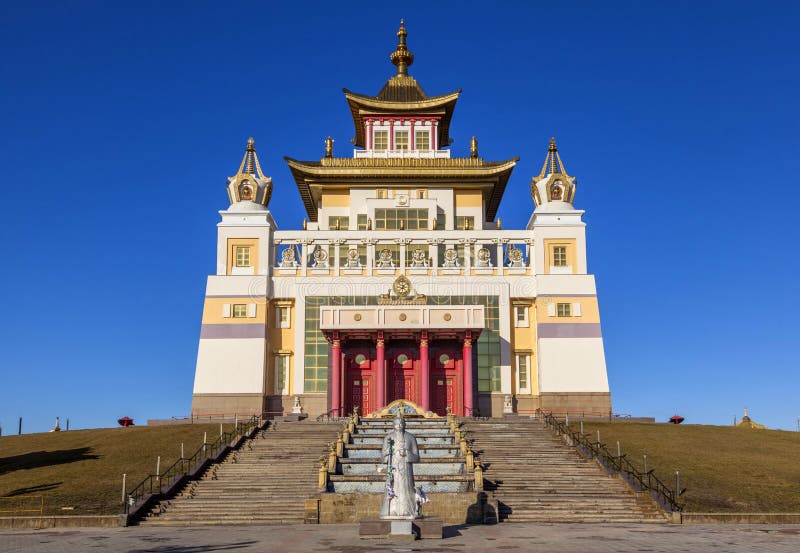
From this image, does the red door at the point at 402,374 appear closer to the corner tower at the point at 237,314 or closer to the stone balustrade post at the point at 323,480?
the corner tower at the point at 237,314

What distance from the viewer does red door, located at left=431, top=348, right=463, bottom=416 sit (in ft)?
159

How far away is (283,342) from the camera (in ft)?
170

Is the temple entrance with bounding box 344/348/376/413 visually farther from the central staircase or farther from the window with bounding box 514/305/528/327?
the central staircase

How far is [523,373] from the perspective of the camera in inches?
2021

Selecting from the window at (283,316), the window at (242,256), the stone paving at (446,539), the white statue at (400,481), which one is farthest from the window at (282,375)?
the white statue at (400,481)

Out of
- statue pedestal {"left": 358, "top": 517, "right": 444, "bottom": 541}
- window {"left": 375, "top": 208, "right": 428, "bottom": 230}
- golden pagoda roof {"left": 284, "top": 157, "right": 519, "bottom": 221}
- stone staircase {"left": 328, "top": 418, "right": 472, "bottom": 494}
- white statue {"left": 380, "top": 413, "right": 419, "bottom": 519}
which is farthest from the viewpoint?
golden pagoda roof {"left": 284, "top": 157, "right": 519, "bottom": 221}

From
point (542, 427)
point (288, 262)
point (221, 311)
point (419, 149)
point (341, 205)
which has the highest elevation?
point (419, 149)

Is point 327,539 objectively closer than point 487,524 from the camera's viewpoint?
Yes

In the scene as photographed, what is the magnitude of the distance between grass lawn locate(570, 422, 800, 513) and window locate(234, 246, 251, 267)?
880 inches

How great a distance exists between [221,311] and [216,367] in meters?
3.48

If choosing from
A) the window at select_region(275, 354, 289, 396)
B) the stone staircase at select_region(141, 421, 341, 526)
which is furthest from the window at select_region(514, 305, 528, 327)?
the stone staircase at select_region(141, 421, 341, 526)

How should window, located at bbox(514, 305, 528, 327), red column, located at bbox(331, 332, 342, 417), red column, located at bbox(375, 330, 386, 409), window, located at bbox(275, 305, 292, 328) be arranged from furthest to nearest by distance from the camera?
1. window, located at bbox(275, 305, 292, 328)
2. window, located at bbox(514, 305, 528, 327)
3. red column, located at bbox(331, 332, 342, 417)
4. red column, located at bbox(375, 330, 386, 409)

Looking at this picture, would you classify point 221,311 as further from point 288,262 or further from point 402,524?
point 402,524

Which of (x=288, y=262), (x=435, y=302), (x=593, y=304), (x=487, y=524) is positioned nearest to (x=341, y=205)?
(x=288, y=262)
